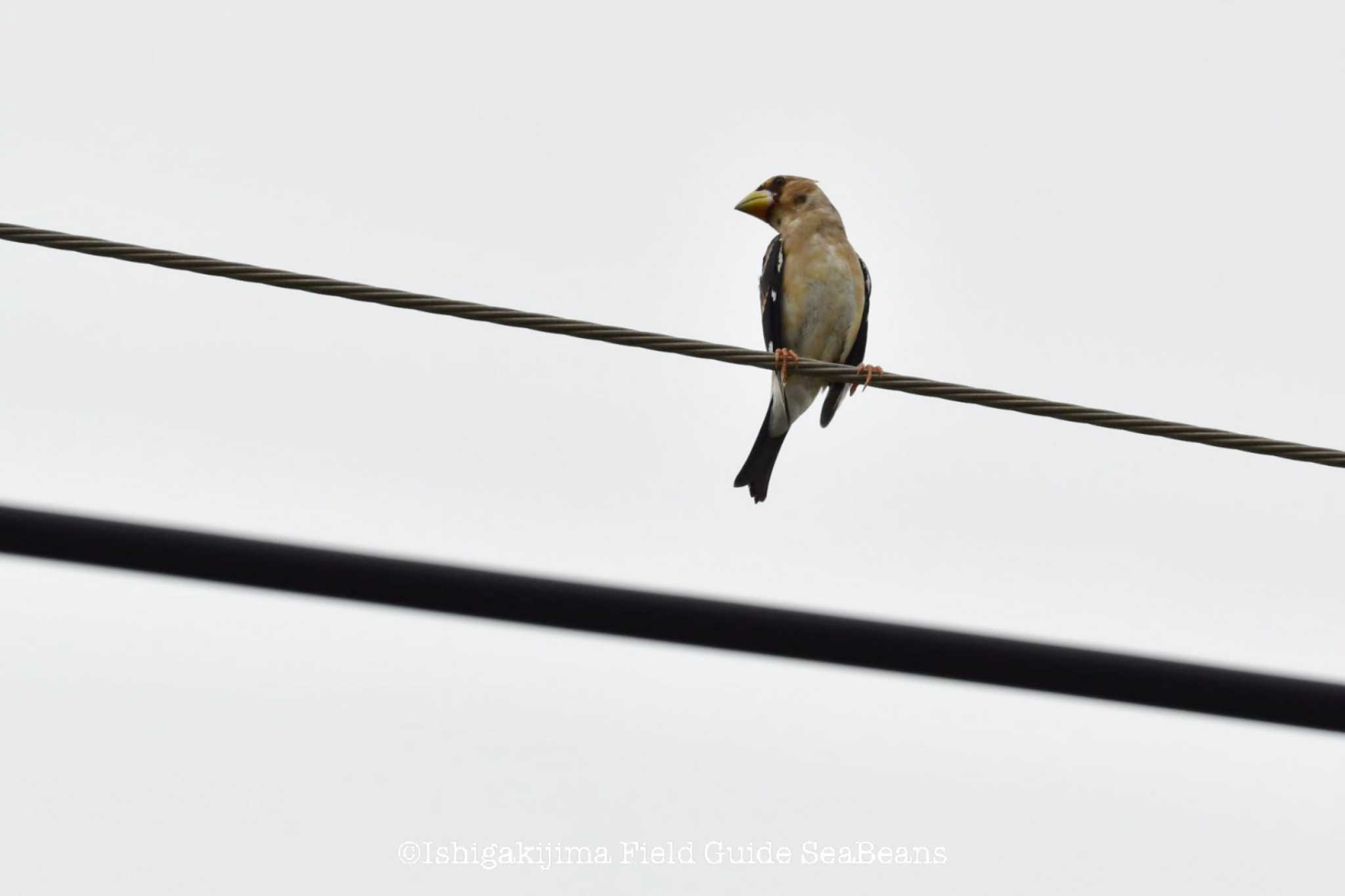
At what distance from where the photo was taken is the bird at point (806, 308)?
21.2ft

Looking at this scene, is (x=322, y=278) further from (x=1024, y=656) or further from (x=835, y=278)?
(x=835, y=278)

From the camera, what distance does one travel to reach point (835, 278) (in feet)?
21.1

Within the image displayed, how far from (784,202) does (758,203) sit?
0.13 m

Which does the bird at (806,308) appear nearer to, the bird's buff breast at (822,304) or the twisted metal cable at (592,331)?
the bird's buff breast at (822,304)

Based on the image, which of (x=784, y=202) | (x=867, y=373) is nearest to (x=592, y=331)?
(x=867, y=373)

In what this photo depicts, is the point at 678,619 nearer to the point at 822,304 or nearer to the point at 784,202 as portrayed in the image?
the point at 822,304

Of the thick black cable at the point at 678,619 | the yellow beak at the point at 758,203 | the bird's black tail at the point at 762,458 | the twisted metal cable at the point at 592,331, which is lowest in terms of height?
the bird's black tail at the point at 762,458

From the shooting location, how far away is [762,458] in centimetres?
670

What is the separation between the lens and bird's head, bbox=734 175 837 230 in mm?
6836

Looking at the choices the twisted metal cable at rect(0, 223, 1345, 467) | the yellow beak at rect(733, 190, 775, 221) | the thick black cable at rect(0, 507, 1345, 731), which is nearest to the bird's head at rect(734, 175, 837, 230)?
the yellow beak at rect(733, 190, 775, 221)

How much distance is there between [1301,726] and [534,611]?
1083mm

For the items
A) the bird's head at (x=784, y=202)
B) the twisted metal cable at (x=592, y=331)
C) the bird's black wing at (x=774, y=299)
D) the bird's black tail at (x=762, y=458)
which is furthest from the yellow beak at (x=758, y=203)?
the twisted metal cable at (x=592, y=331)

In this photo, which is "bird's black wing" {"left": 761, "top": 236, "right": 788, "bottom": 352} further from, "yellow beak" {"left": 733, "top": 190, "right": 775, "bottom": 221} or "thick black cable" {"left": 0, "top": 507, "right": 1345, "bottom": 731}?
"thick black cable" {"left": 0, "top": 507, "right": 1345, "bottom": 731}

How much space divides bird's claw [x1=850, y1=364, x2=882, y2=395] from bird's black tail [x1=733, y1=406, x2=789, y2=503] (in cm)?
72
